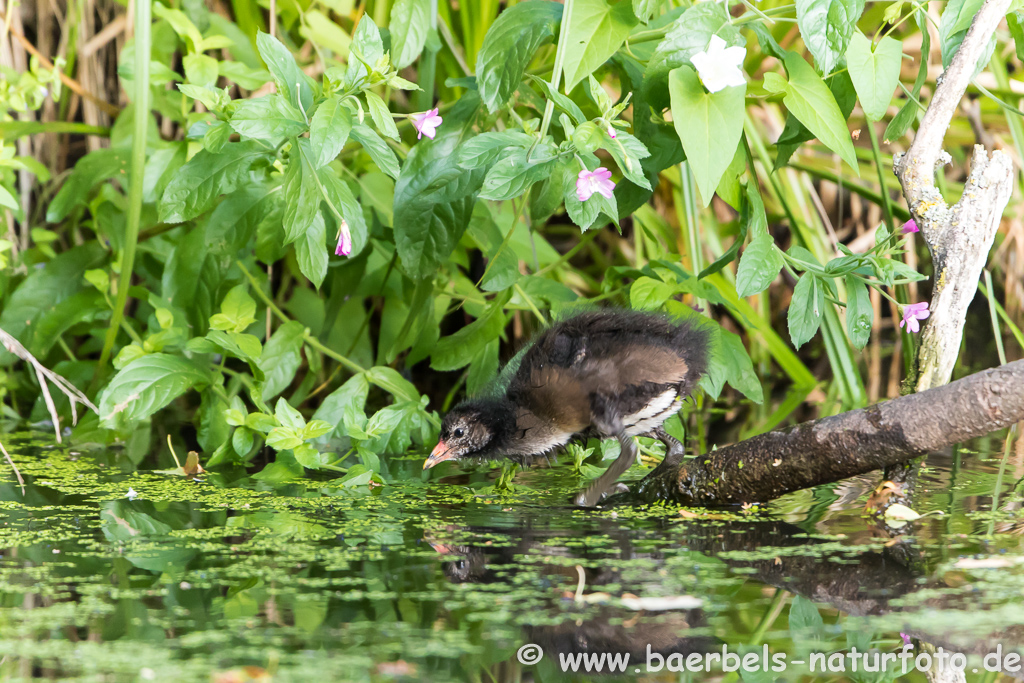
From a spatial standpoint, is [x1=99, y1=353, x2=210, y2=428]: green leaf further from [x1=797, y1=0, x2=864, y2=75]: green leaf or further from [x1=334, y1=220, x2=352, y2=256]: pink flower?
[x1=797, y1=0, x2=864, y2=75]: green leaf

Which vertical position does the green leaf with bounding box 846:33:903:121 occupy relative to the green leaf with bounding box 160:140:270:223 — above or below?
above

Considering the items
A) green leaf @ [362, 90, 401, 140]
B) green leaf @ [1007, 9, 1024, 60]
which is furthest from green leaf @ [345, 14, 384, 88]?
green leaf @ [1007, 9, 1024, 60]

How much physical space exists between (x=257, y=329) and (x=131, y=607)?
6.85 feet

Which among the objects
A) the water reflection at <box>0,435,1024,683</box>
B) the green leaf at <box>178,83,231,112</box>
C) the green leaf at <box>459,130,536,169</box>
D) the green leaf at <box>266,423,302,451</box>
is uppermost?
the green leaf at <box>178,83,231,112</box>

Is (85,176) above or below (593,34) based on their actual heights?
below

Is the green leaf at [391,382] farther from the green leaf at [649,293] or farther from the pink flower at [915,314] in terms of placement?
the pink flower at [915,314]

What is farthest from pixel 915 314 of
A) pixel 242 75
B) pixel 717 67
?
pixel 242 75

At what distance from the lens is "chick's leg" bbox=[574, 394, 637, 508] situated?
7.67 feet

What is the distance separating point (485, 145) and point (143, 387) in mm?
1227

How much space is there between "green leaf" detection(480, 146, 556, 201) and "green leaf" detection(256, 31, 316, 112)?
1.88 ft

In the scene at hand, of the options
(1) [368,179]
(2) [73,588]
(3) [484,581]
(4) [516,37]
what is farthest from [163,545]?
(1) [368,179]

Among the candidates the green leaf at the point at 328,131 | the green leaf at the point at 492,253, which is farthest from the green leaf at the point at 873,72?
the green leaf at the point at 328,131

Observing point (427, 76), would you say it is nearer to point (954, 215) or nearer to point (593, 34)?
point (593, 34)

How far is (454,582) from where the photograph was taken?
1.75m
